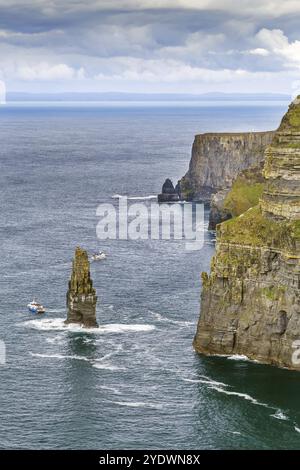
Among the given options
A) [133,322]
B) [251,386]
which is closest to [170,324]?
[133,322]

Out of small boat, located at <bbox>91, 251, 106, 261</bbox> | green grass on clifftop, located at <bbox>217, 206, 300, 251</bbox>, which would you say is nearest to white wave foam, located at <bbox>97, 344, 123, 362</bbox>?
green grass on clifftop, located at <bbox>217, 206, 300, 251</bbox>

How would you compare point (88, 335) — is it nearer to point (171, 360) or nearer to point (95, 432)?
point (171, 360)

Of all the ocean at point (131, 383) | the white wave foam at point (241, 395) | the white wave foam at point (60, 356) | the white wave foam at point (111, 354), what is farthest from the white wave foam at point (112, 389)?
the white wave foam at point (241, 395)

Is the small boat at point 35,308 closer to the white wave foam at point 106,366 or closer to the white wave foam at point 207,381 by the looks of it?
the white wave foam at point 106,366

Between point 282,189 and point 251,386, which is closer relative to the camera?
point 251,386

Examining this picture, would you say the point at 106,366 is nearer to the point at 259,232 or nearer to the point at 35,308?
the point at 35,308

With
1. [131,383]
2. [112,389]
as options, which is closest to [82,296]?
[131,383]
